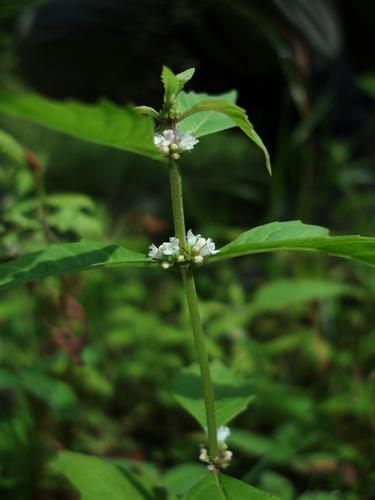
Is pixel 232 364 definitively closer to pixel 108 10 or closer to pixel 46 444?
pixel 46 444

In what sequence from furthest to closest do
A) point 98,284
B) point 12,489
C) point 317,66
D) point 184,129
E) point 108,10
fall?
1. point 108,10
2. point 317,66
3. point 98,284
4. point 12,489
5. point 184,129

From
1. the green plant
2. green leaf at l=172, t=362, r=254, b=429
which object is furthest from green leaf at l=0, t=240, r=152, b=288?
green leaf at l=172, t=362, r=254, b=429

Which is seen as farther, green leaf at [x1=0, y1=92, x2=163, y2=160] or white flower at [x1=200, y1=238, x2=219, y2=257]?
white flower at [x1=200, y1=238, x2=219, y2=257]

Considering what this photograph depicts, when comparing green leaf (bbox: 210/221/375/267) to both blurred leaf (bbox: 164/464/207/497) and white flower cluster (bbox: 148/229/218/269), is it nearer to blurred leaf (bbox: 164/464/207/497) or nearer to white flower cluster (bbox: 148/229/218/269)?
white flower cluster (bbox: 148/229/218/269)

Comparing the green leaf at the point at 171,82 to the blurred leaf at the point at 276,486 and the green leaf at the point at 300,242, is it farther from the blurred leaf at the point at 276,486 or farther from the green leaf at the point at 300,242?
the blurred leaf at the point at 276,486

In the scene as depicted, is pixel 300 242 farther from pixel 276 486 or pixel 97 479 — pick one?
pixel 276 486

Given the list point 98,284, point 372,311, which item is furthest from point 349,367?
point 98,284

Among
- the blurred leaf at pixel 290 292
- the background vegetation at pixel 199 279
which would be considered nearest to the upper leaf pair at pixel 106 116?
the background vegetation at pixel 199 279
